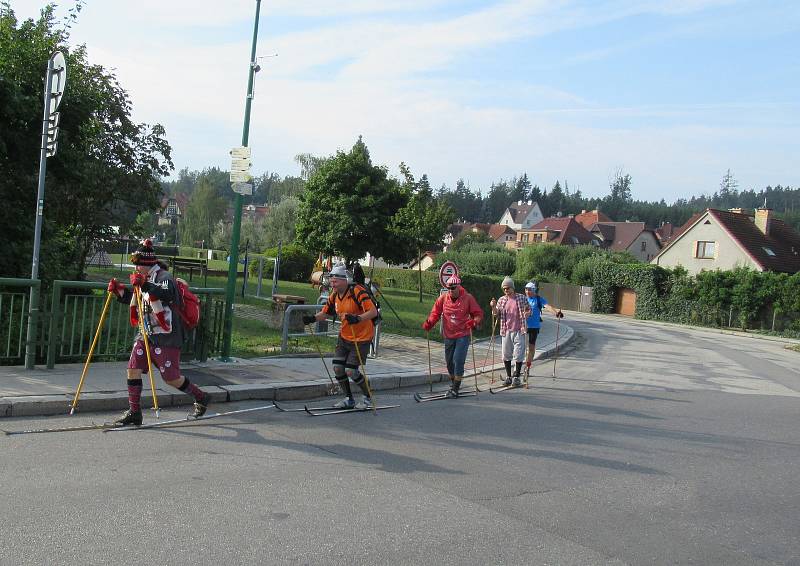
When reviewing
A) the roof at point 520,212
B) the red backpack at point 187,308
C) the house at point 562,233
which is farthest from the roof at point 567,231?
the red backpack at point 187,308

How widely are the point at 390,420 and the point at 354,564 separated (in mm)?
3966

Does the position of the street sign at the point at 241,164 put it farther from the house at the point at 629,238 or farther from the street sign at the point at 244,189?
the house at the point at 629,238

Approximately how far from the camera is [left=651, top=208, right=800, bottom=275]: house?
44.0 meters

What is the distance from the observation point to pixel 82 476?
5.17 meters

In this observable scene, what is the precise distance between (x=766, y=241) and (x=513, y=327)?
136 ft

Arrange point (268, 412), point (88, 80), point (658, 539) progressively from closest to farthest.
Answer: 1. point (658, 539)
2. point (268, 412)
3. point (88, 80)

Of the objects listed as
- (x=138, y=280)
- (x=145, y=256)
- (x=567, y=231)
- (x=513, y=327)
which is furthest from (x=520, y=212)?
(x=138, y=280)

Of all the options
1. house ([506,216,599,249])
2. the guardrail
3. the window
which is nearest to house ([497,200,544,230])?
house ([506,216,599,249])

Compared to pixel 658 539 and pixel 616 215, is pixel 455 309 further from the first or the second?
pixel 616 215

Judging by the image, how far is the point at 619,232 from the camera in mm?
93188

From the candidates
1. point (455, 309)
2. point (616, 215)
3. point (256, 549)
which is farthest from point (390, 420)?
point (616, 215)

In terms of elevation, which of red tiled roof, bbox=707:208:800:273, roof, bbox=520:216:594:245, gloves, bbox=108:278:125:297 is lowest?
gloves, bbox=108:278:125:297

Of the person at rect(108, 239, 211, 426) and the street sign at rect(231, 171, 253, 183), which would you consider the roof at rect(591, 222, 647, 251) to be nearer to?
the street sign at rect(231, 171, 253, 183)

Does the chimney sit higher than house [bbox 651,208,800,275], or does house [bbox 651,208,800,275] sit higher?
the chimney
